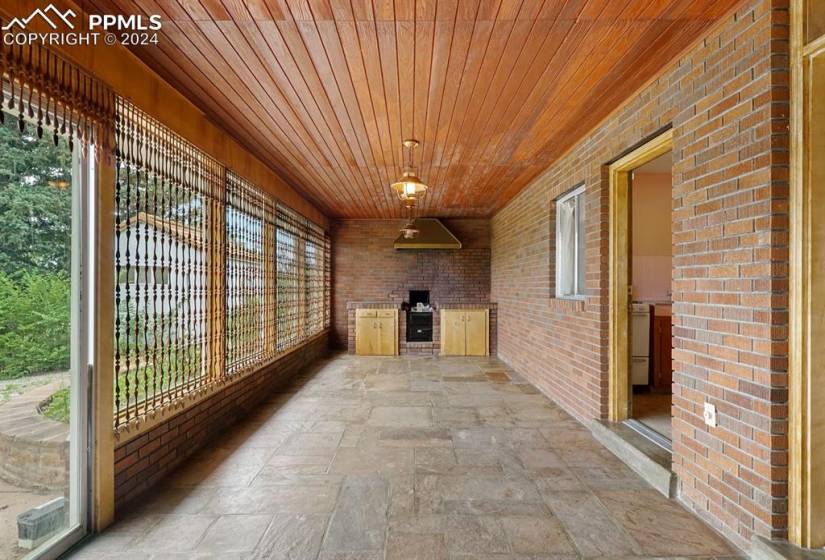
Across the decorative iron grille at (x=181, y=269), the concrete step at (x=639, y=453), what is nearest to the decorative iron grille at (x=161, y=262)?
the decorative iron grille at (x=181, y=269)

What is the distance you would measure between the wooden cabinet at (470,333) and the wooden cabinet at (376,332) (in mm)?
1065

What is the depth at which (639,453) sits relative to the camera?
2635 mm

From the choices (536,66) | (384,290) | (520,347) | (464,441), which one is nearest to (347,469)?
(464,441)

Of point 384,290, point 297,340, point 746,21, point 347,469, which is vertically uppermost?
point 746,21

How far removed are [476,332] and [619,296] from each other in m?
4.13

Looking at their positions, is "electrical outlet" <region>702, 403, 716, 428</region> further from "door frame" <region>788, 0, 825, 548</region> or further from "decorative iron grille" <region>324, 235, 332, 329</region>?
"decorative iron grille" <region>324, 235, 332, 329</region>

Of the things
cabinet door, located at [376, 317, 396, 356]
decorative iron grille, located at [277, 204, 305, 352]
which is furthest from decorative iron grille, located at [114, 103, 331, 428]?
cabinet door, located at [376, 317, 396, 356]

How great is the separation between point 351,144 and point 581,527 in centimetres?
353

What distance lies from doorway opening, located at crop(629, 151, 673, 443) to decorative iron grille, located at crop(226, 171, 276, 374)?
380cm

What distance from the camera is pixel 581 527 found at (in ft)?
6.71

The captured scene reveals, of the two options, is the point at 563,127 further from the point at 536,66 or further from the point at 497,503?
the point at 497,503

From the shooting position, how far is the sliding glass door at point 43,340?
5.74 feet

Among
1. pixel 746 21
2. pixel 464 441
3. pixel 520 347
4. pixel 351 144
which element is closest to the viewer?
pixel 746 21

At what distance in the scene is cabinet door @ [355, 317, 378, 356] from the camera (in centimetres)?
724
